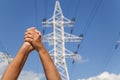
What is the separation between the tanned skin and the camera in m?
4.15

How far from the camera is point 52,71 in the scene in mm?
4133

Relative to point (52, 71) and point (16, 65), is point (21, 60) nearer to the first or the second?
point (16, 65)

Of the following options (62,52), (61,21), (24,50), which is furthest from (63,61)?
(24,50)

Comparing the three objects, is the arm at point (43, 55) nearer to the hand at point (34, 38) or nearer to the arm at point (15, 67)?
the hand at point (34, 38)

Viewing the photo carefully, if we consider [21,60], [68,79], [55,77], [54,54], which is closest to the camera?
[55,77]

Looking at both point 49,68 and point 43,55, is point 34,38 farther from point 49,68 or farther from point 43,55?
point 49,68

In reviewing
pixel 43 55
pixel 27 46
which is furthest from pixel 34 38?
pixel 43 55

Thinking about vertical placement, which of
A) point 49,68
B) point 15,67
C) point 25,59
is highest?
point 25,59

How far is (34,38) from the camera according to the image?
4.49 meters

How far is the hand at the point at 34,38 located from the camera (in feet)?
14.5

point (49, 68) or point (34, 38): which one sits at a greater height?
point (34, 38)

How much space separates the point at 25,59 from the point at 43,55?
10.6 inches

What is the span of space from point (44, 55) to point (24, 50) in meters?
0.37

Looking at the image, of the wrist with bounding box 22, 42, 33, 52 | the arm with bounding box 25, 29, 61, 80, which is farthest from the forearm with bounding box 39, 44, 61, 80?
the wrist with bounding box 22, 42, 33, 52
